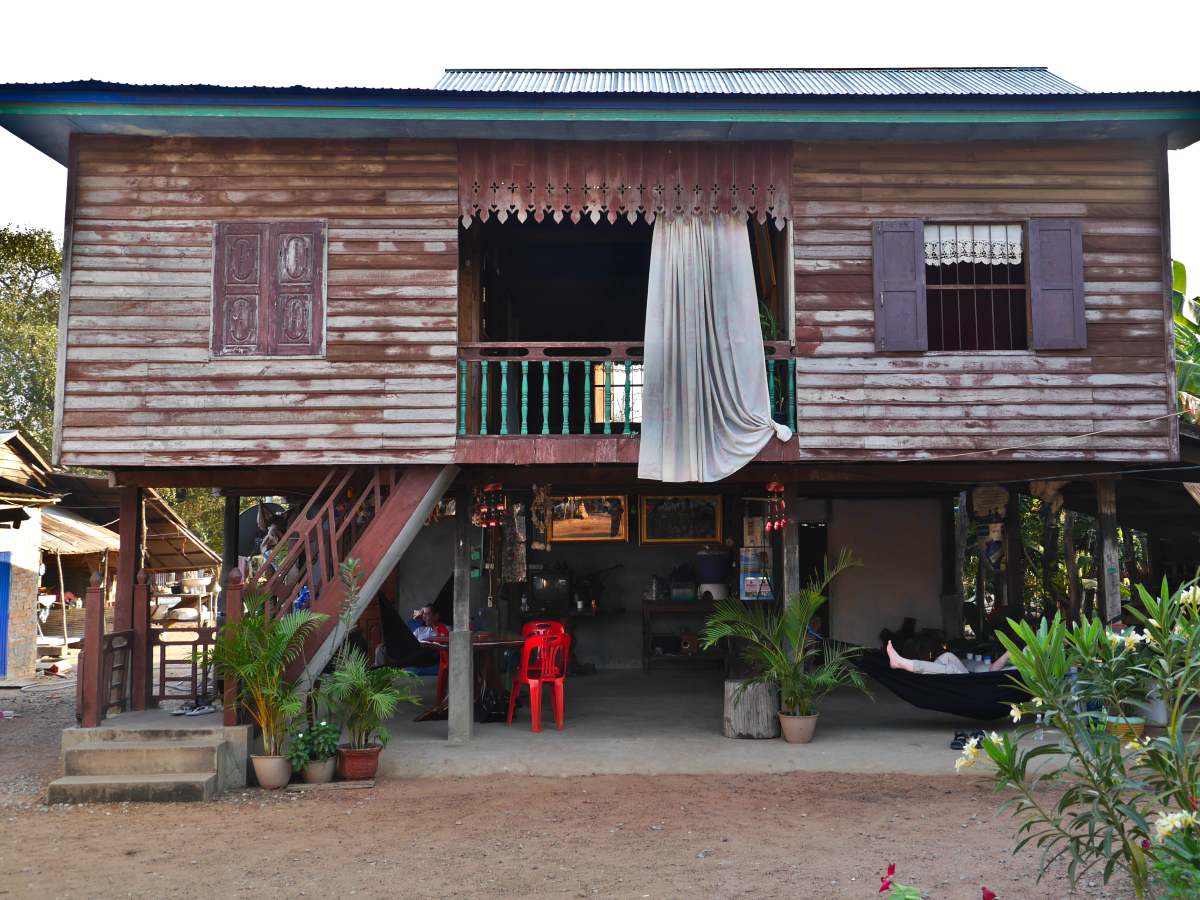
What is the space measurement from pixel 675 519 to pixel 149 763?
326 inches

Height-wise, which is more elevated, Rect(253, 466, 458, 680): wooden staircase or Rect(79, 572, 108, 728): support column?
Rect(253, 466, 458, 680): wooden staircase

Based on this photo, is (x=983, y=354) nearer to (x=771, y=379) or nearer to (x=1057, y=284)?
(x=1057, y=284)

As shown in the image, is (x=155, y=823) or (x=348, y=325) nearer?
(x=155, y=823)

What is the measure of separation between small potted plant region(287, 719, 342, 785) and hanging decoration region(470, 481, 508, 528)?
3.77 metres

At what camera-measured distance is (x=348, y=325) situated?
966 cm

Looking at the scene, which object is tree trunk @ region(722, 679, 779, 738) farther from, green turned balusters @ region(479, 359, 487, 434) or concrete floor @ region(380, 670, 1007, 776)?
green turned balusters @ region(479, 359, 487, 434)

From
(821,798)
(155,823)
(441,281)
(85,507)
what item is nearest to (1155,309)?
(821,798)

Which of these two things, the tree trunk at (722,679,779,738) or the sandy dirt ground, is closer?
the sandy dirt ground

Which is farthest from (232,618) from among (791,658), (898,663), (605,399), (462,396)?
(898,663)

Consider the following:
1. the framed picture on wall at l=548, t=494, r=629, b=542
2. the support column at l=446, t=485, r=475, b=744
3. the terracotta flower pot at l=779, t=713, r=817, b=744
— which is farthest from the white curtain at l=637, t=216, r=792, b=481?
the framed picture on wall at l=548, t=494, r=629, b=542

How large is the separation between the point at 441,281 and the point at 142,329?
2650 mm

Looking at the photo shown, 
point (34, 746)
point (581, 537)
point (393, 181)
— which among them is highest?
point (393, 181)

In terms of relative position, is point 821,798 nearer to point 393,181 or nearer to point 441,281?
point 441,281

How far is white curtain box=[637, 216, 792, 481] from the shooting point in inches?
374
